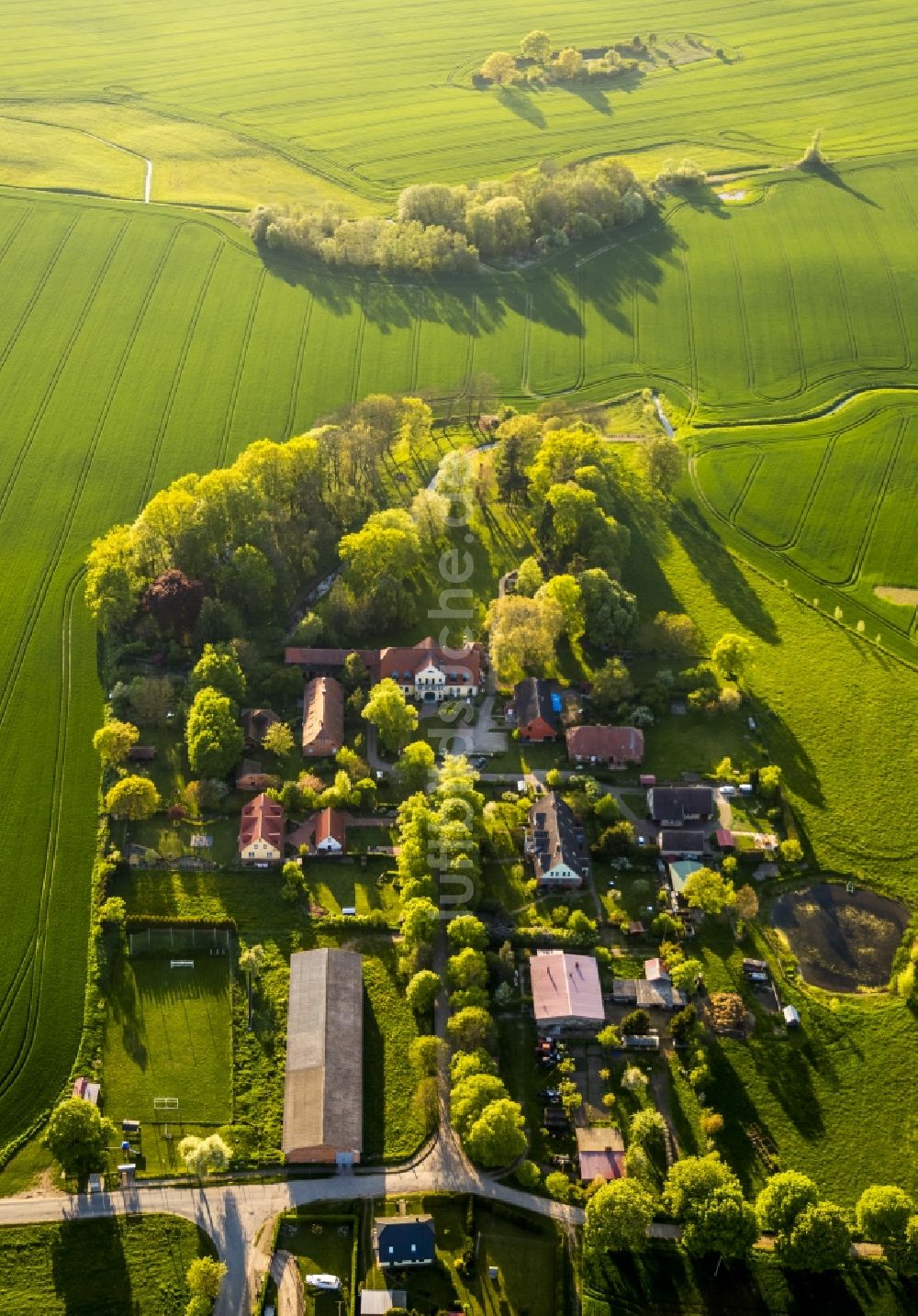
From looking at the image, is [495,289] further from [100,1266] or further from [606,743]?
[100,1266]

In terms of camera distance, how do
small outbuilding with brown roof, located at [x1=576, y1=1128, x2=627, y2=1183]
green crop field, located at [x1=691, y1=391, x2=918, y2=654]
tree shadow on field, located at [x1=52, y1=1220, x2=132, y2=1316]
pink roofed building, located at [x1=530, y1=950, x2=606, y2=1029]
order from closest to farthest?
tree shadow on field, located at [x1=52, y1=1220, x2=132, y2=1316], small outbuilding with brown roof, located at [x1=576, y1=1128, x2=627, y2=1183], pink roofed building, located at [x1=530, y1=950, x2=606, y2=1029], green crop field, located at [x1=691, y1=391, x2=918, y2=654]

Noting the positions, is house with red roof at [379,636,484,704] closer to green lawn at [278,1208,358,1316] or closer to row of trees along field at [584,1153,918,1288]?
row of trees along field at [584,1153,918,1288]

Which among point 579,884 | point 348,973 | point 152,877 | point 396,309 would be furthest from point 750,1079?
point 396,309

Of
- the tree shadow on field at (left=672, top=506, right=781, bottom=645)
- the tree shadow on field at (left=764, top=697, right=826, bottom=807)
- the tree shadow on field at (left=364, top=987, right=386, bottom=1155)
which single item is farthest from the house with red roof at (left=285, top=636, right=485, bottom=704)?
the tree shadow on field at (left=364, top=987, right=386, bottom=1155)

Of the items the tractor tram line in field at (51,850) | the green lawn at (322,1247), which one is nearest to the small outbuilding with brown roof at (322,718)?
the tractor tram line in field at (51,850)

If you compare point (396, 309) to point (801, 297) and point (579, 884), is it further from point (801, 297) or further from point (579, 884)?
point (579, 884)

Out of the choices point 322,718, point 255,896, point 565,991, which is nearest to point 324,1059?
point 255,896
